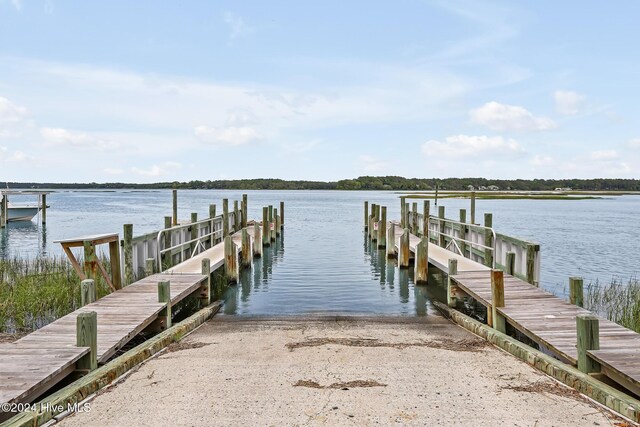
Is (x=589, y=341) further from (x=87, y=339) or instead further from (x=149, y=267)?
(x=149, y=267)

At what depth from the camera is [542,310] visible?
9141 mm

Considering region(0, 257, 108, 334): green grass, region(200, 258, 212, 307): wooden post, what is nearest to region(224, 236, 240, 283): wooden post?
region(200, 258, 212, 307): wooden post

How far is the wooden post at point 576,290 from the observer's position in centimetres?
910

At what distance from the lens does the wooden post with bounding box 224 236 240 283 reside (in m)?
16.0

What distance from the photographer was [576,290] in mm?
9180

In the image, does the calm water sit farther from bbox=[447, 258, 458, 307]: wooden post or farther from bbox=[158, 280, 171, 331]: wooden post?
bbox=[158, 280, 171, 331]: wooden post

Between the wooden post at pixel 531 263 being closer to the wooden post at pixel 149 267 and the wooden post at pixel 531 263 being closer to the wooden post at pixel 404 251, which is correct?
the wooden post at pixel 404 251

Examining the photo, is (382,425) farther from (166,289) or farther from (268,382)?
(166,289)

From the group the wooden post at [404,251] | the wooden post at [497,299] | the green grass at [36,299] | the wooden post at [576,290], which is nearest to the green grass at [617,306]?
the wooden post at [576,290]

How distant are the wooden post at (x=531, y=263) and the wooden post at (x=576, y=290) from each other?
238cm

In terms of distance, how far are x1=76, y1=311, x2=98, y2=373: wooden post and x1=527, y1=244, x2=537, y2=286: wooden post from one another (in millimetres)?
9235

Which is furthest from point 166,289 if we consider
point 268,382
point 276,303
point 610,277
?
point 610,277

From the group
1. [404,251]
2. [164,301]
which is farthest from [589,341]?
[404,251]

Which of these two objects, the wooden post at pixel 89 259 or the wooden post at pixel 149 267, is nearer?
the wooden post at pixel 89 259
